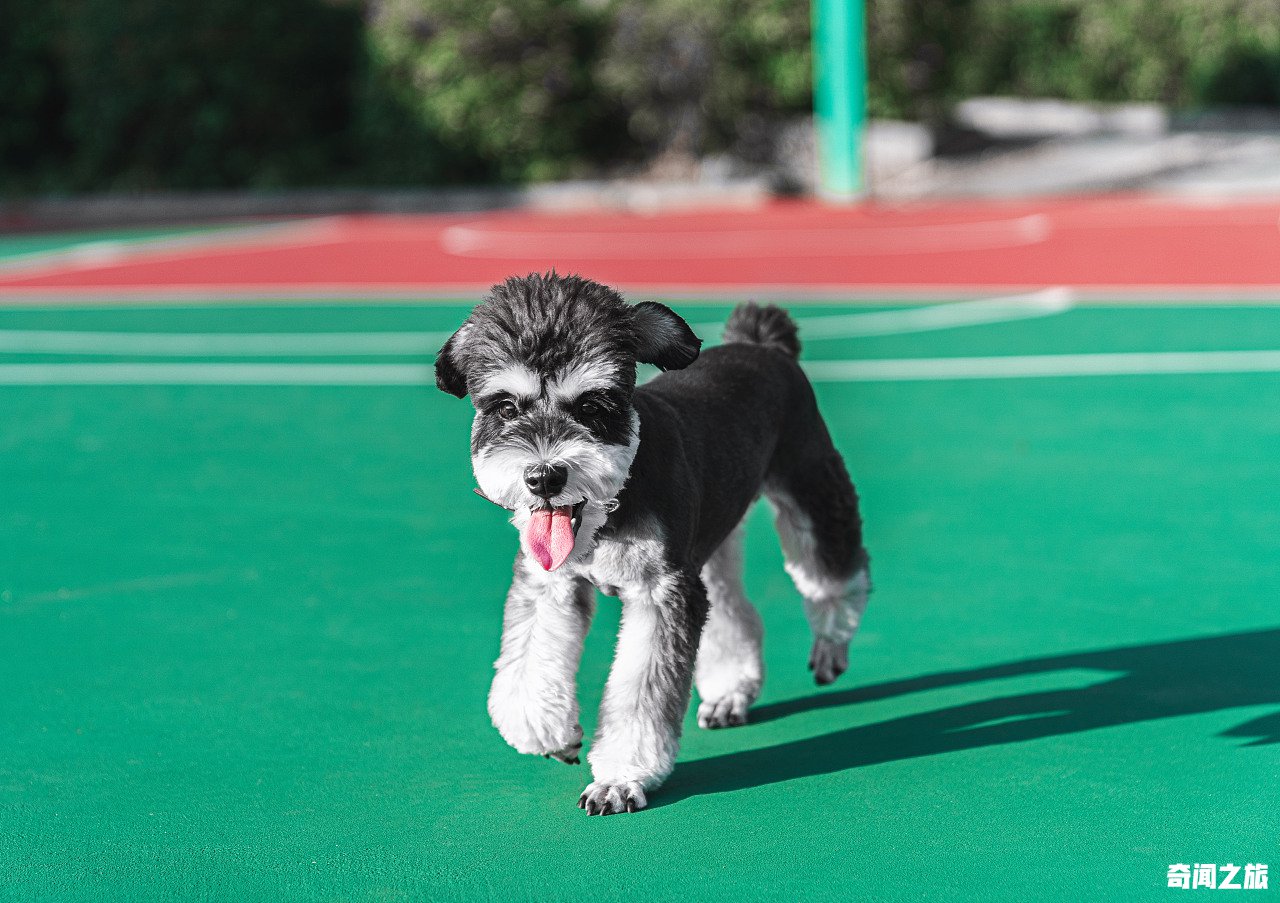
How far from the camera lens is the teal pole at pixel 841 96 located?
28469mm

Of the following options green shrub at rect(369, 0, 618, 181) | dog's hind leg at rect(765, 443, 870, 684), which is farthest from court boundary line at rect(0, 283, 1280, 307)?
green shrub at rect(369, 0, 618, 181)

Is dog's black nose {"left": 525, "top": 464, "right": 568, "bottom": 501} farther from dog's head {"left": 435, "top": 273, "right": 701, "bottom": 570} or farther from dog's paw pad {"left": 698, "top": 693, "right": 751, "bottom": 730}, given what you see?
dog's paw pad {"left": 698, "top": 693, "right": 751, "bottom": 730}

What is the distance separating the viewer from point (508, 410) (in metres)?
4.23

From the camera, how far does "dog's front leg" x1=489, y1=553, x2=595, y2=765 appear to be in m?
4.55

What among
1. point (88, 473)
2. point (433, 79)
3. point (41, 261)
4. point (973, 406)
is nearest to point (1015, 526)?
point (973, 406)

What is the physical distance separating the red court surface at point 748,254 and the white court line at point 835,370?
3735 millimetres

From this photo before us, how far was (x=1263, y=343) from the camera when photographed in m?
12.9

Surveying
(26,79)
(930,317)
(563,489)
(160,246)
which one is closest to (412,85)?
(26,79)

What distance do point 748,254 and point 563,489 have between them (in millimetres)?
17708

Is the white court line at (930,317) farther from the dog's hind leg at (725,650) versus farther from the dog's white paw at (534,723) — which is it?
the dog's white paw at (534,723)

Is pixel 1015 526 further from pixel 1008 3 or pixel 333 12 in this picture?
pixel 1008 3

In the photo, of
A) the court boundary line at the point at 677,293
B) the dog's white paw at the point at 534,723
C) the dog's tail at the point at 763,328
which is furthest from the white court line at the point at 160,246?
the dog's white paw at the point at 534,723

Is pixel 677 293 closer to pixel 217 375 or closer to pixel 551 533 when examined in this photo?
pixel 217 375

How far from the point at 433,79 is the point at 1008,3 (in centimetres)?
1503
